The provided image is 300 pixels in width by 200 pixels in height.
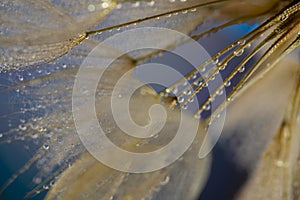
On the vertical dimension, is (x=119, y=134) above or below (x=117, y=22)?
below

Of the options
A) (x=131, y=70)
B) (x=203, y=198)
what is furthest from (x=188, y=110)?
(x=203, y=198)

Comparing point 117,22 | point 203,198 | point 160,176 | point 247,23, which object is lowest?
point 203,198

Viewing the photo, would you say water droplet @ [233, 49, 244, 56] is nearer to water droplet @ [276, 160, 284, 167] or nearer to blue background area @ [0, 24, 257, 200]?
blue background area @ [0, 24, 257, 200]

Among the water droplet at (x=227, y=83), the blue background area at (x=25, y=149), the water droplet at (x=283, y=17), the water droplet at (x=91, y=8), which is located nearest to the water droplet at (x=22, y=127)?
the blue background area at (x=25, y=149)

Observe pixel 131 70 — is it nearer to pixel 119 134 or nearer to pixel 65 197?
pixel 119 134

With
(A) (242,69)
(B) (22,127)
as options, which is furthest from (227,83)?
(B) (22,127)

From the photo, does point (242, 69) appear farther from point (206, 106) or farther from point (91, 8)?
point (91, 8)

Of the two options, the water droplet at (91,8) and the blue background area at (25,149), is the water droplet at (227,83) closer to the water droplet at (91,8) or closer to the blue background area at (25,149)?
the blue background area at (25,149)

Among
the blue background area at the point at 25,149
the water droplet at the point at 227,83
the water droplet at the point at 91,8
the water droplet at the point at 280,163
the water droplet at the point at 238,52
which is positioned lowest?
the water droplet at the point at 280,163

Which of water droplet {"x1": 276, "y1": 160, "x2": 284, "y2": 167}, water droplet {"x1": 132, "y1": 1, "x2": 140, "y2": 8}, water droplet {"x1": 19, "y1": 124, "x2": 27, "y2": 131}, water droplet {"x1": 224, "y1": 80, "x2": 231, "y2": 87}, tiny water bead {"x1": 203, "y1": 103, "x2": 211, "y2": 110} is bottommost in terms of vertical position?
water droplet {"x1": 276, "y1": 160, "x2": 284, "y2": 167}

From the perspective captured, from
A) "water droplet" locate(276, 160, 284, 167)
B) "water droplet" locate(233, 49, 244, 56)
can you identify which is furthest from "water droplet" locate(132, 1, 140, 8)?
"water droplet" locate(276, 160, 284, 167)

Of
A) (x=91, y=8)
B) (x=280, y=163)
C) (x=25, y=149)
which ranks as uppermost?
(x=91, y=8)
